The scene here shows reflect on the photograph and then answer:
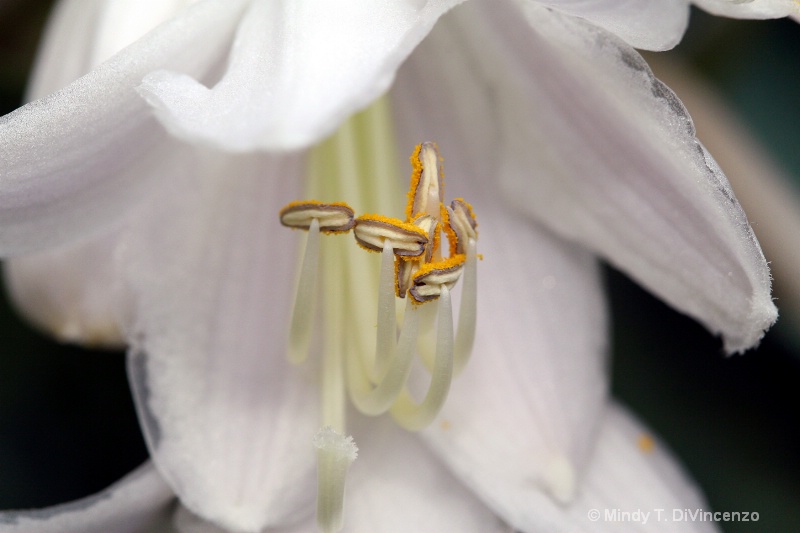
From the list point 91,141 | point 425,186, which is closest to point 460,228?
point 425,186

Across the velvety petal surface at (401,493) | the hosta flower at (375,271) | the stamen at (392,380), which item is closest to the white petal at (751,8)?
the hosta flower at (375,271)

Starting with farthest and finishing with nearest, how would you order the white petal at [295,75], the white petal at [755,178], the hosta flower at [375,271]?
1. the white petal at [755,178]
2. the hosta flower at [375,271]
3. the white petal at [295,75]

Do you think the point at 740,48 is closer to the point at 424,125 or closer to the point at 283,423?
the point at 424,125

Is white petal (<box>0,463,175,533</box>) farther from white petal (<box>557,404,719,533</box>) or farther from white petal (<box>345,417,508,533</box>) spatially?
white petal (<box>557,404,719,533</box>)

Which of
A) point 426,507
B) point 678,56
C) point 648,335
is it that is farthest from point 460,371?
point 678,56

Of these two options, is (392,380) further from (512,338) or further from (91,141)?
(91,141)

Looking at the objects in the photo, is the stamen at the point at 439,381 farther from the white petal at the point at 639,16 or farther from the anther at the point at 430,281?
the white petal at the point at 639,16
